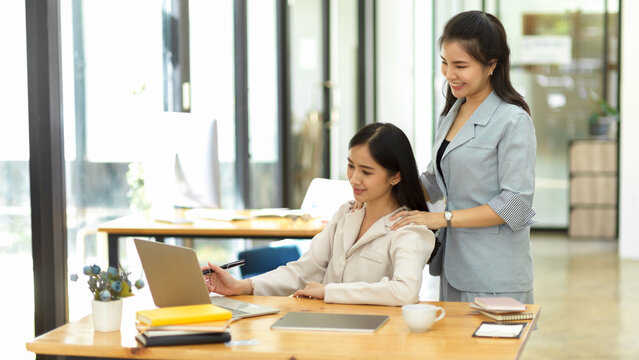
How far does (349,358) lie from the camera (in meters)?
1.75

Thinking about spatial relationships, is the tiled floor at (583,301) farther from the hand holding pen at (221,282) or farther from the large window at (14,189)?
the large window at (14,189)

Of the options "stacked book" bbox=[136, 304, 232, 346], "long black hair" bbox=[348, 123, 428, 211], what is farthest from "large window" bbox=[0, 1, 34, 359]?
"long black hair" bbox=[348, 123, 428, 211]

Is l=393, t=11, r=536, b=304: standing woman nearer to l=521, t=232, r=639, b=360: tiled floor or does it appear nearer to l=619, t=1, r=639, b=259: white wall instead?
l=521, t=232, r=639, b=360: tiled floor

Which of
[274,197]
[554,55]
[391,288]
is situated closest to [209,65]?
[274,197]

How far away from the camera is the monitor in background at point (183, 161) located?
139 inches

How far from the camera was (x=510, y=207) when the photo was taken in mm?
2436

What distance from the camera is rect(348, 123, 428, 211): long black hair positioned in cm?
248

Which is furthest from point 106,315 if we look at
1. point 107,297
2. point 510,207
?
point 510,207

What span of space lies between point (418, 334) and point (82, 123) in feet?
7.57

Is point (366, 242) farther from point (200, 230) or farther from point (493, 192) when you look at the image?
point (200, 230)

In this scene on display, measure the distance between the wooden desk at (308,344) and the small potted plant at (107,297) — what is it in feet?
0.09

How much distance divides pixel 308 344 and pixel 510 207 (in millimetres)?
887

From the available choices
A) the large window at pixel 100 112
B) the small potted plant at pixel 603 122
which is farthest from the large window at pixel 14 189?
the small potted plant at pixel 603 122

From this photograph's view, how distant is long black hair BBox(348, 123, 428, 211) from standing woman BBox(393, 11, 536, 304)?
94 millimetres
